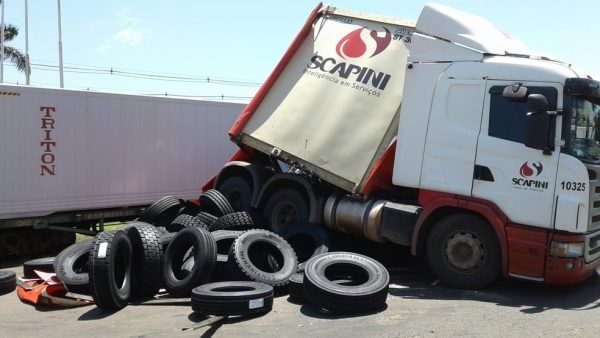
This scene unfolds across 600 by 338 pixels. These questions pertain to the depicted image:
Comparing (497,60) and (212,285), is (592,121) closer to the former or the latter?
(497,60)

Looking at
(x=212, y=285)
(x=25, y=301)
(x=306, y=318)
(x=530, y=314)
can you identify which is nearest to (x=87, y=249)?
(x=25, y=301)

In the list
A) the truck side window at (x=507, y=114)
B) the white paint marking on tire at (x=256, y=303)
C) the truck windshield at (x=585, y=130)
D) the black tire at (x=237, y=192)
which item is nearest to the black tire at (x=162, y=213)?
the black tire at (x=237, y=192)

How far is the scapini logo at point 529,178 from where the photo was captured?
21.5 feet

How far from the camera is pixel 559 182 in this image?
6449mm

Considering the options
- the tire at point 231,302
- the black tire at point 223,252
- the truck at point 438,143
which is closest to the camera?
the tire at point 231,302

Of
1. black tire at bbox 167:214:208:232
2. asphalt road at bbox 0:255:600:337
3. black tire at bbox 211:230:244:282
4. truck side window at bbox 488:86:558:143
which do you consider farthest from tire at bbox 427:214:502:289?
black tire at bbox 167:214:208:232

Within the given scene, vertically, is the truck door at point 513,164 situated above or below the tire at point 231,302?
above

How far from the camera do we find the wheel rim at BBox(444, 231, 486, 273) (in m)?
6.97

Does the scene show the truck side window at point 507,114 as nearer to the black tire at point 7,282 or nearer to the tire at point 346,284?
the tire at point 346,284

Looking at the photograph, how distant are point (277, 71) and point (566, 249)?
17.6ft

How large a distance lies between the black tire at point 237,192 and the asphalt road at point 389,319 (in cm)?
335

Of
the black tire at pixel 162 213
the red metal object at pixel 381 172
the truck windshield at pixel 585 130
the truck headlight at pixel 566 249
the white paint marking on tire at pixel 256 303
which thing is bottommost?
the white paint marking on tire at pixel 256 303

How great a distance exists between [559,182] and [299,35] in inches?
196

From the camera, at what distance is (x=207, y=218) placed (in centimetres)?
920
